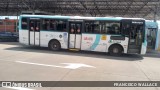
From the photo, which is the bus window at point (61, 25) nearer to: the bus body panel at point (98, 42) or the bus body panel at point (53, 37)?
the bus body panel at point (53, 37)

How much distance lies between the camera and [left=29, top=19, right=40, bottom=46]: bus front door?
15.3 meters

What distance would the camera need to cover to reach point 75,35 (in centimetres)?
1440

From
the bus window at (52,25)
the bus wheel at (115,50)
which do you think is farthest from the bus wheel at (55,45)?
the bus wheel at (115,50)

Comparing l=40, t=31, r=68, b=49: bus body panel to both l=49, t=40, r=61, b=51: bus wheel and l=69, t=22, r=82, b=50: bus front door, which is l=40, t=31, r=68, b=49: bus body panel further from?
l=69, t=22, r=82, b=50: bus front door

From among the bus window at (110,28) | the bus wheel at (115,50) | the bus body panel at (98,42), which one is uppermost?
the bus window at (110,28)

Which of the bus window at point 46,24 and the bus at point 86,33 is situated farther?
the bus window at point 46,24

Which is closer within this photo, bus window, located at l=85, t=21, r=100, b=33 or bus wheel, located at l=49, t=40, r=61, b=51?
bus window, located at l=85, t=21, r=100, b=33

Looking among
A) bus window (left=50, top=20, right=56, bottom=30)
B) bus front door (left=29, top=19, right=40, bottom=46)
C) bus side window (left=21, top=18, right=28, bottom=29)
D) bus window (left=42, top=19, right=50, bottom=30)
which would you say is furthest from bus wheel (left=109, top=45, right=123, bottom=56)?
bus side window (left=21, top=18, right=28, bottom=29)

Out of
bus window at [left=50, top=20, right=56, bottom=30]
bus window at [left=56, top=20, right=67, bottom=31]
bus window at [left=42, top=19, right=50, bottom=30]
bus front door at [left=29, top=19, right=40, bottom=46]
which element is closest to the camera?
bus window at [left=56, top=20, right=67, bottom=31]

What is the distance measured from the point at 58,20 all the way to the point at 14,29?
19.3m

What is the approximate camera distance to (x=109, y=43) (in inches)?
538

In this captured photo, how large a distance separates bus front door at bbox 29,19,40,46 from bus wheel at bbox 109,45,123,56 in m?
5.87

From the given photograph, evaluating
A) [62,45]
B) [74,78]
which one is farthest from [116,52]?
[74,78]

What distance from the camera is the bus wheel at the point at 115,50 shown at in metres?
13.7
